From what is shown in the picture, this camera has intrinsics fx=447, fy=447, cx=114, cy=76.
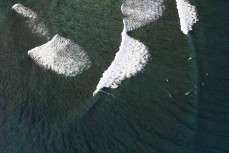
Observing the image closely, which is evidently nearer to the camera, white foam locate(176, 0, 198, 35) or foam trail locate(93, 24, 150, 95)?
foam trail locate(93, 24, 150, 95)

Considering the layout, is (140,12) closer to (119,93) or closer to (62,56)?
(62,56)

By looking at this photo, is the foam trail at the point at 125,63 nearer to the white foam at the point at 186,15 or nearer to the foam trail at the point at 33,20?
the white foam at the point at 186,15

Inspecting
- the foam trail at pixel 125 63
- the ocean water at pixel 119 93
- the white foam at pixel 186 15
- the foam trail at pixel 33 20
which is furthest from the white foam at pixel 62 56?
the white foam at pixel 186 15

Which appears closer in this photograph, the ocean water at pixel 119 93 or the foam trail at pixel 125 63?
the ocean water at pixel 119 93

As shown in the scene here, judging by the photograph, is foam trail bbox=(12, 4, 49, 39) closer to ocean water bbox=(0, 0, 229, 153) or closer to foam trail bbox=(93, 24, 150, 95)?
ocean water bbox=(0, 0, 229, 153)

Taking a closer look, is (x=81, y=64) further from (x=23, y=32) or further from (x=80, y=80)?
(x=23, y=32)

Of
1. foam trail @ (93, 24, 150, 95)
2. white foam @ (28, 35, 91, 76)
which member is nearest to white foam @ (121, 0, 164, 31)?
foam trail @ (93, 24, 150, 95)

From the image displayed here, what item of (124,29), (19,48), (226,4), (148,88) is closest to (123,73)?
(148,88)
